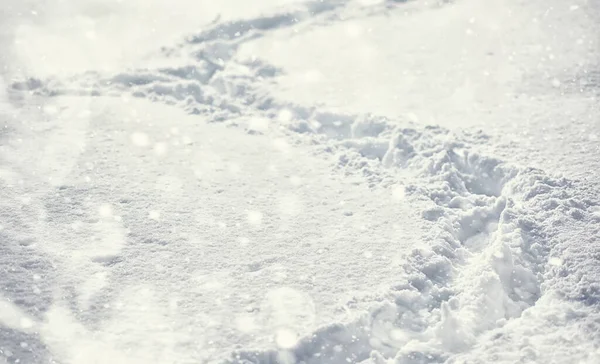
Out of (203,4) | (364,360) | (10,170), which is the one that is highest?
(203,4)

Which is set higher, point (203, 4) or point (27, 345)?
point (203, 4)

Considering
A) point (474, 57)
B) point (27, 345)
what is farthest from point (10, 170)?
point (474, 57)

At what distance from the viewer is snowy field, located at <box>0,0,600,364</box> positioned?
221 centimetres

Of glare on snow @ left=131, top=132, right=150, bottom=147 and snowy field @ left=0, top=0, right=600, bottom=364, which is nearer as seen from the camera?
snowy field @ left=0, top=0, right=600, bottom=364

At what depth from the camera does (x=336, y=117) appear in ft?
11.7

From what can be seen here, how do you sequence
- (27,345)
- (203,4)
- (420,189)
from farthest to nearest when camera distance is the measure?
(203,4) < (420,189) < (27,345)

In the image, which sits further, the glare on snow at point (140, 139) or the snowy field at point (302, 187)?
the glare on snow at point (140, 139)

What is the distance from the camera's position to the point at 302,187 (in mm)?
3020

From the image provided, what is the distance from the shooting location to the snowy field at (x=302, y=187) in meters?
2.21

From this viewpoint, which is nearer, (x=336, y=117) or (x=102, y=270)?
(x=102, y=270)

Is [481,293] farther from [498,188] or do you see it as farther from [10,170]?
[10,170]

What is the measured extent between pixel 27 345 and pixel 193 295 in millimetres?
590

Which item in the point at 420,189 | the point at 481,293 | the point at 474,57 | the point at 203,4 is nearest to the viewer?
the point at 481,293

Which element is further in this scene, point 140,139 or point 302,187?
point 140,139
